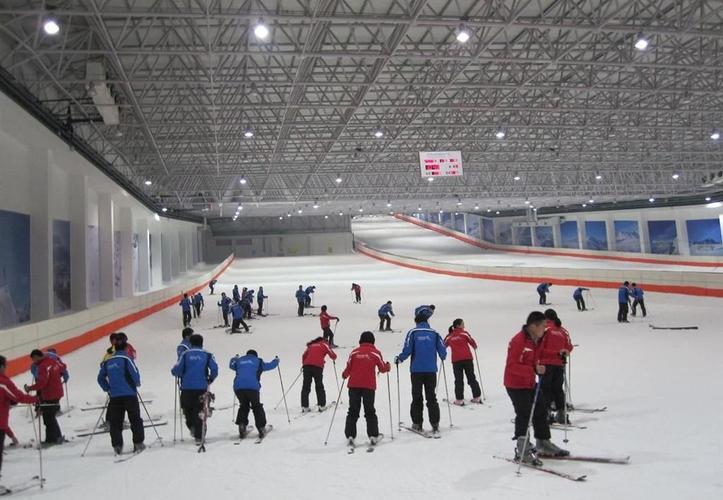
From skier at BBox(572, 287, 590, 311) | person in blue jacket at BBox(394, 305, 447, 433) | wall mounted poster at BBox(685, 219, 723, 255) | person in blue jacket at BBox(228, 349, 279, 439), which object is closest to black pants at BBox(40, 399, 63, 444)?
person in blue jacket at BBox(228, 349, 279, 439)

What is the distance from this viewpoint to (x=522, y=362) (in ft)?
20.2

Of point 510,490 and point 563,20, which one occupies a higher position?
point 563,20

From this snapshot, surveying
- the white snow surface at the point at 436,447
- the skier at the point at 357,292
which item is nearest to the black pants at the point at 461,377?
Answer: the white snow surface at the point at 436,447

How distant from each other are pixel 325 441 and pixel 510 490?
2758 mm

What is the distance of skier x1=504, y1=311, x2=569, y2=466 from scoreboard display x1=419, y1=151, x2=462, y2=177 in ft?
65.5

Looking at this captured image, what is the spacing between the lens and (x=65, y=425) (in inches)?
357

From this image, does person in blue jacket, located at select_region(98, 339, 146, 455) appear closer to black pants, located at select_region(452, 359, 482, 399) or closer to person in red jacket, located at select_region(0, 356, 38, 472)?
person in red jacket, located at select_region(0, 356, 38, 472)

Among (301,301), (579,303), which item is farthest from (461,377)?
(579,303)

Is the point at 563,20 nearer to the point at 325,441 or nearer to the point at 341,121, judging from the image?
the point at 341,121

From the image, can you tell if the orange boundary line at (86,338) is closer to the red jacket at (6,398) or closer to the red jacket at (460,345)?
the red jacket at (6,398)

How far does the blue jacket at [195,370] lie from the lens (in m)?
7.56

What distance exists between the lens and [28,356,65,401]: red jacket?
26.0ft

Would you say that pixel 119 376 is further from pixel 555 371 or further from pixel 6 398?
pixel 555 371

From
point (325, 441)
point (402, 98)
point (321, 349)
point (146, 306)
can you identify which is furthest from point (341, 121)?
point (325, 441)
